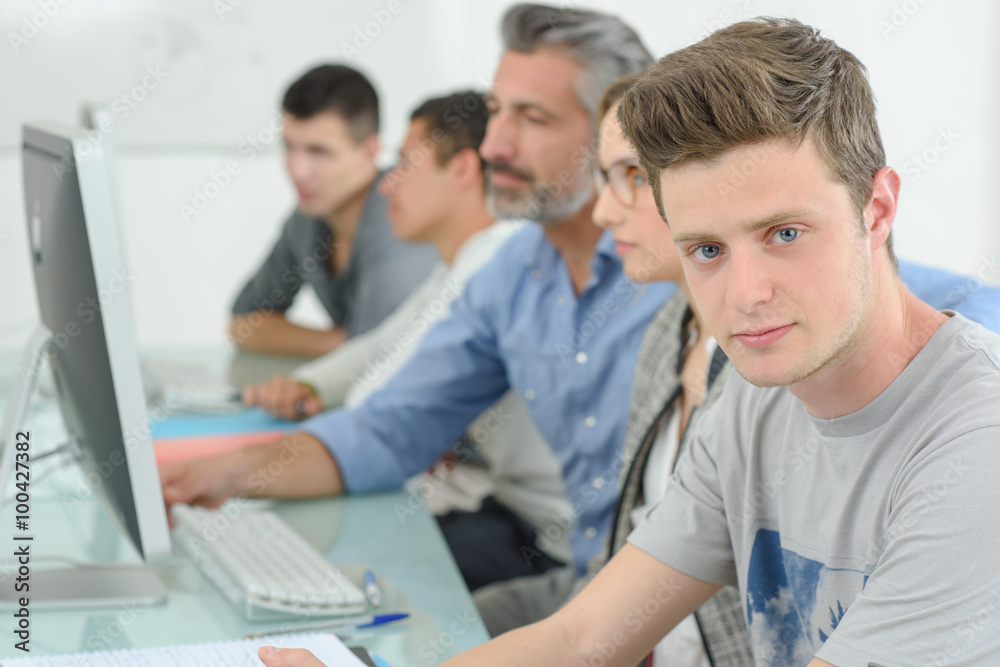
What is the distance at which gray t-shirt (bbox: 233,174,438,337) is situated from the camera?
7.77ft

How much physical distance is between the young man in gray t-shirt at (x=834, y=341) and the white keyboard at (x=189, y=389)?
3.91ft

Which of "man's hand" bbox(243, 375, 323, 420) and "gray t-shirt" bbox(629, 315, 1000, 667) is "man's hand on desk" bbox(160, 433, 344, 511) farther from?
"gray t-shirt" bbox(629, 315, 1000, 667)

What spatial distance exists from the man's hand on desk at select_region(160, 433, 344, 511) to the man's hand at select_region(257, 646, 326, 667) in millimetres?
593

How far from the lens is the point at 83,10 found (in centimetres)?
350

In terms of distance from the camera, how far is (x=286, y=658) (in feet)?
2.52

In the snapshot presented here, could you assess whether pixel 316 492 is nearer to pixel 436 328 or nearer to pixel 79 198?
pixel 436 328

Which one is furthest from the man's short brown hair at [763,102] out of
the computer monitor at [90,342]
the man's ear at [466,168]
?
the man's ear at [466,168]

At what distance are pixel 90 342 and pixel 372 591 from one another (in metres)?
0.39

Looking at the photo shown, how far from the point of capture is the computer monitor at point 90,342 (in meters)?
0.83

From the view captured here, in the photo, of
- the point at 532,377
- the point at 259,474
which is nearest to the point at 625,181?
the point at 532,377

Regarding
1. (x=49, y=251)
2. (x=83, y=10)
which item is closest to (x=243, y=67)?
(x=83, y=10)

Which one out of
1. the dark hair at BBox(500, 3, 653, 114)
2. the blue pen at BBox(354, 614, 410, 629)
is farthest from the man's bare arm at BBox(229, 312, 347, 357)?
the blue pen at BBox(354, 614, 410, 629)

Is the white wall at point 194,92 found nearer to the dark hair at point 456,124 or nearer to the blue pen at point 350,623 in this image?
the dark hair at point 456,124

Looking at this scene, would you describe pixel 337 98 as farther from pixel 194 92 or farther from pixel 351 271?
pixel 194 92
